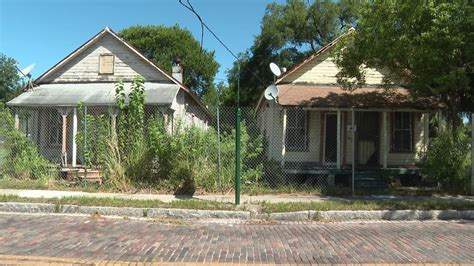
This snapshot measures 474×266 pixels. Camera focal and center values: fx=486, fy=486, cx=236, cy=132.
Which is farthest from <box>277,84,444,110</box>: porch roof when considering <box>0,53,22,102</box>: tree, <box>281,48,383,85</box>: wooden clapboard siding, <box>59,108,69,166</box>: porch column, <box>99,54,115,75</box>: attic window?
<box>0,53,22,102</box>: tree

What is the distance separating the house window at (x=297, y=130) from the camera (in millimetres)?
17172

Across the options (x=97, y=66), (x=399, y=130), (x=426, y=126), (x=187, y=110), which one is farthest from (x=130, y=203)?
(x=187, y=110)

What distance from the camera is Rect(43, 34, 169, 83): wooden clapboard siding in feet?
67.2

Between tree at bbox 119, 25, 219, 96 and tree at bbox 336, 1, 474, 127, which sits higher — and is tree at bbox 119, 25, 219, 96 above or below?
above

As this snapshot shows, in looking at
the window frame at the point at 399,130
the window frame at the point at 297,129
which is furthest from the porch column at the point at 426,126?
the window frame at the point at 297,129

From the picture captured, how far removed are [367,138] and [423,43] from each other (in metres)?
5.47

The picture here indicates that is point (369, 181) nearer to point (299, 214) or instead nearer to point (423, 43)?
point (423, 43)

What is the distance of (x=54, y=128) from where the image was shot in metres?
19.9

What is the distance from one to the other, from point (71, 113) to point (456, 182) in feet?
46.0

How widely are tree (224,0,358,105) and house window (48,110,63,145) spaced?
23489 millimetres

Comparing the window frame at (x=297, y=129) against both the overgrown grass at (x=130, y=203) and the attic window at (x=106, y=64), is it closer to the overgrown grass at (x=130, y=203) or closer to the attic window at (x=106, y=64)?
the overgrown grass at (x=130, y=203)

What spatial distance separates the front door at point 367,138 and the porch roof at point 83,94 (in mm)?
6899

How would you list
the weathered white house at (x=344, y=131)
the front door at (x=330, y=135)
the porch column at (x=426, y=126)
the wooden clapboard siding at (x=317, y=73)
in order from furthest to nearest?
the wooden clapboard siding at (x=317, y=73) < the front door at (x=330, y=135) < the porch column at (x=426, y=126) < the weathered white house at (x=344, y=131)

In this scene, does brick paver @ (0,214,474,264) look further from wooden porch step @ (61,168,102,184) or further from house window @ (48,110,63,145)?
house window @ (48,110,63,145)
